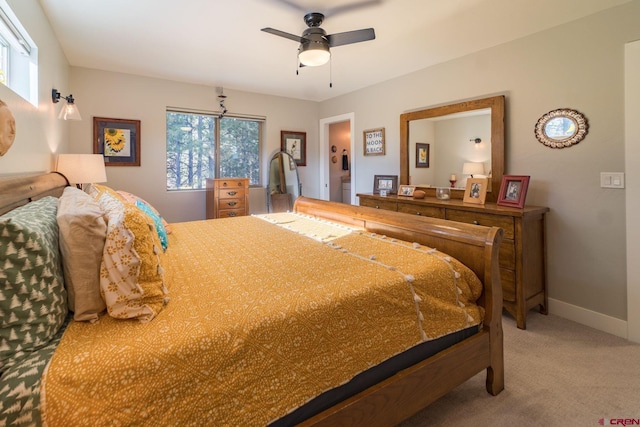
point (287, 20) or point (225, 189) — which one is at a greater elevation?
point (287, 20)

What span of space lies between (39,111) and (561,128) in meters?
4.02

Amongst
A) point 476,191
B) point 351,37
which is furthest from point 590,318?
point 351,37

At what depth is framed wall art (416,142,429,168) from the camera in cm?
370

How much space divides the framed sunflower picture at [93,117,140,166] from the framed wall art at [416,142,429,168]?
11.5ft

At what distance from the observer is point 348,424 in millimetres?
1137

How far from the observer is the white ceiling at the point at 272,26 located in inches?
91.8

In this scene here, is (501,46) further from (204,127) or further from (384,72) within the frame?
(204,127)

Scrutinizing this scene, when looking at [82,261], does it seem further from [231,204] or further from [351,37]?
[231,204]

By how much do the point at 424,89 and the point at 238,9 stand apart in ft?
7.38

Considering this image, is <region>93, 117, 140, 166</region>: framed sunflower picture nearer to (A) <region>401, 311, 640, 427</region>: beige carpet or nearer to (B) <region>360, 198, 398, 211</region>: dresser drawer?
(B) <region>360, 198, 398, 211</region>: dresser drawer

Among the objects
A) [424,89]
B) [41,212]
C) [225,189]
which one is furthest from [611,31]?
[225,189]

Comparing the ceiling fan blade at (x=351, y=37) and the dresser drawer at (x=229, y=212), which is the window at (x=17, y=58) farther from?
the dresser drawer at (x=229, y=212)

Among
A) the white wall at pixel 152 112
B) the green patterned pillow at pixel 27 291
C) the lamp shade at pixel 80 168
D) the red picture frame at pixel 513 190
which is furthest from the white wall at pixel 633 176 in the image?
the lamp shade at pixel 80 168

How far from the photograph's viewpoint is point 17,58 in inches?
81.7
